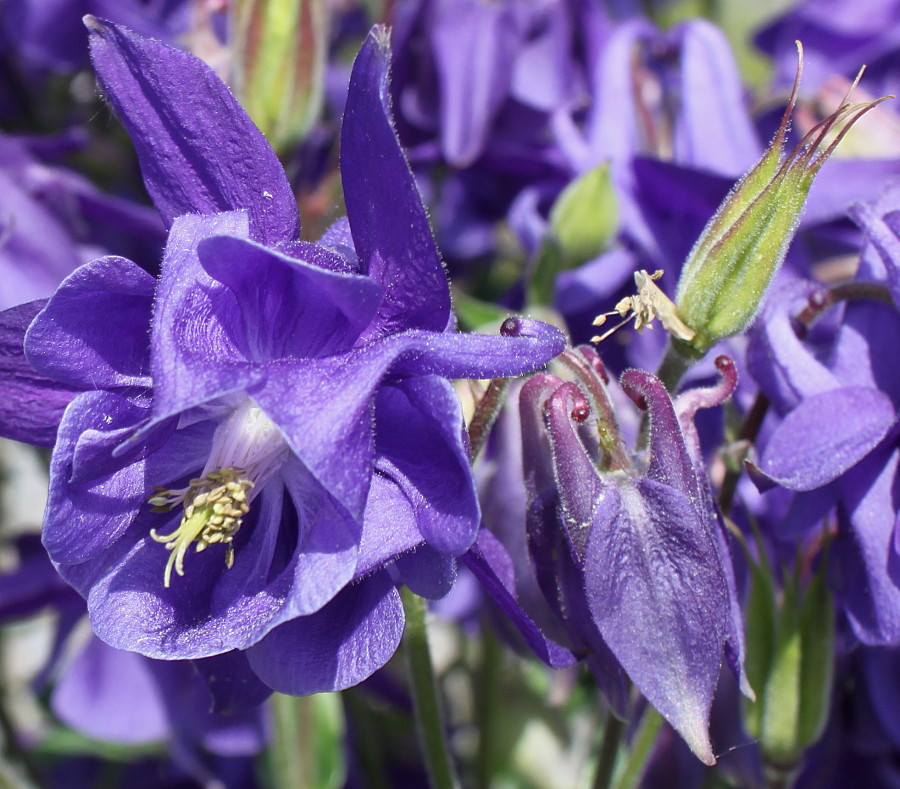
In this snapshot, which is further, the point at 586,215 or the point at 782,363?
the point at 586,215

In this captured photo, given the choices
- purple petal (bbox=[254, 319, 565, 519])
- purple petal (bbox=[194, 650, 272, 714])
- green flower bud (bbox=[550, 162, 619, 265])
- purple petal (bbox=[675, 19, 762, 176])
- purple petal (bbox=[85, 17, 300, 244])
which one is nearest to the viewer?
purple petal (bbox=[254, 319, 565, 519])

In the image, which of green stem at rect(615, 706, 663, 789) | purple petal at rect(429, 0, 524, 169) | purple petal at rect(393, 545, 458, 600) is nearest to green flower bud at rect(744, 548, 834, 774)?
green stem at rect(615, 706, 663, 789)

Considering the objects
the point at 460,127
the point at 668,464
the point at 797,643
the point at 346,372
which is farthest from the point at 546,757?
the point at 346,372

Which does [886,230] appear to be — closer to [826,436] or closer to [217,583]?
[826,436]

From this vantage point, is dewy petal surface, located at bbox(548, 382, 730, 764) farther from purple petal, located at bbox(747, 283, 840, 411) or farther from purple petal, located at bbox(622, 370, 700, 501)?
purple petal, located at bbox(747, 283, 840, 411)

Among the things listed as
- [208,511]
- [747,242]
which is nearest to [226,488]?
[208,511]

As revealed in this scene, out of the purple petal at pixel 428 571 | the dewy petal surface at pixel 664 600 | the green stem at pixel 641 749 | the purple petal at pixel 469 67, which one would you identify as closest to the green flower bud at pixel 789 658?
the green stem at pixel 641 749
